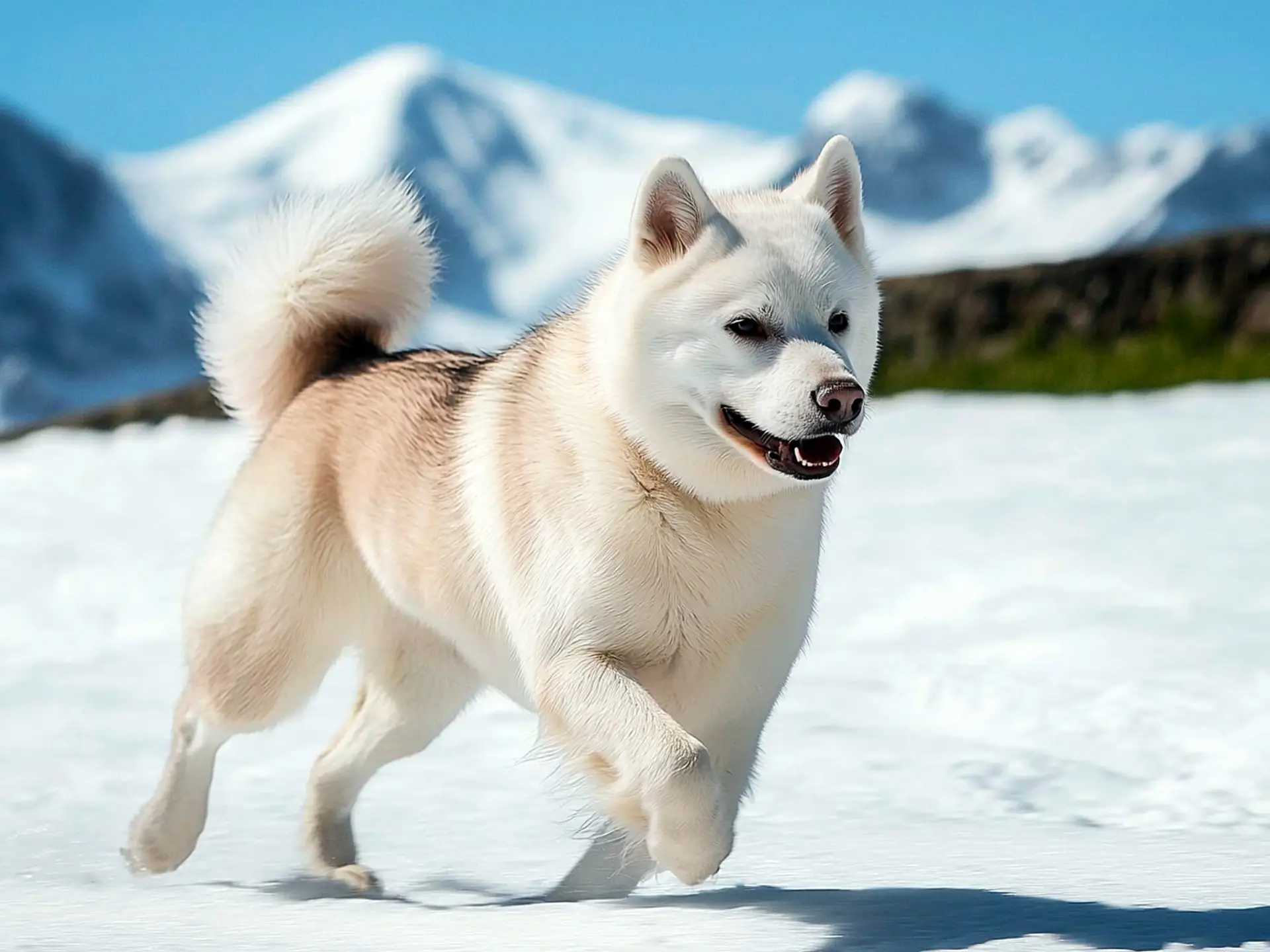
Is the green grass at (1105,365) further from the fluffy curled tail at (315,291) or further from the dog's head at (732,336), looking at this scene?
the dog's head at (732,336)

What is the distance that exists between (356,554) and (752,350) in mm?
1293

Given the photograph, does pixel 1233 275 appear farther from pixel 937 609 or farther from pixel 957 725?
pixel 957 725

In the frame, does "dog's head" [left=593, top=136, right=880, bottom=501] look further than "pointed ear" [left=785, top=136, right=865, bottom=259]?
No

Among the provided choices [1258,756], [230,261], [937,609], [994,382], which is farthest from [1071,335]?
[230,261]

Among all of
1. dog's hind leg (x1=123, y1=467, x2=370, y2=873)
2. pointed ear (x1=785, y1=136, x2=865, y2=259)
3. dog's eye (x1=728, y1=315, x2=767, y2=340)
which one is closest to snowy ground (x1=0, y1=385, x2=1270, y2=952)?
dog's hind leg (x1=123, y1=467, x2=370, y2=873)

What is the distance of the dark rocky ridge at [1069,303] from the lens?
1045 centimetres

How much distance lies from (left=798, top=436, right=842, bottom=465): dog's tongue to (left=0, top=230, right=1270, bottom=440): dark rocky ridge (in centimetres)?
821

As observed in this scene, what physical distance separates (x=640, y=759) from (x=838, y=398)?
695 mm

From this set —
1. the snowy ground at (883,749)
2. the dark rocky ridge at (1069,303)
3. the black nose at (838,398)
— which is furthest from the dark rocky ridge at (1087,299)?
the black nose at (838,398)

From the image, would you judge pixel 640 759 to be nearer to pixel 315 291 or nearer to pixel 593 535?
pixel 593 535

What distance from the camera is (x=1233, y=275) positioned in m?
10.5

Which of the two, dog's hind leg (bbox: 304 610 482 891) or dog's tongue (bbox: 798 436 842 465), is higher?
dog's tongue (bbox: 798 436 842 465)

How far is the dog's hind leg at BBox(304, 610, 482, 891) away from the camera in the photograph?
3879 millimetres

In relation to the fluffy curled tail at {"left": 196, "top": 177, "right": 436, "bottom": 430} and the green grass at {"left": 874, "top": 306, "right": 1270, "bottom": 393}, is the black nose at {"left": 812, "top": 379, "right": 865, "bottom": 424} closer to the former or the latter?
the fluffy curled tail at {"left": 196, "top": 177, "right": 436, "bottom": 430}
